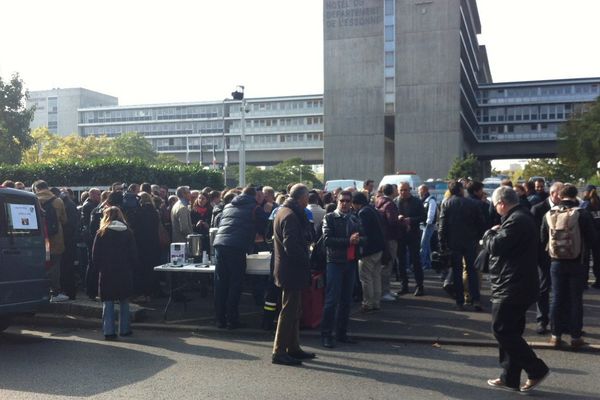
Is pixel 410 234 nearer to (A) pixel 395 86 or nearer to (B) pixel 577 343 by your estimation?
(B) pixel 577 343

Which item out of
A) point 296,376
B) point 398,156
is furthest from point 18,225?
point 398,156

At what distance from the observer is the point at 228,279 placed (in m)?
8.98

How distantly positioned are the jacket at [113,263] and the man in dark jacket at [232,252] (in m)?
1.26

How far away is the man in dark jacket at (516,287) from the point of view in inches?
232

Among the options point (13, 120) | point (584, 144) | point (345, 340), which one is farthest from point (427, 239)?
point (13, 120)

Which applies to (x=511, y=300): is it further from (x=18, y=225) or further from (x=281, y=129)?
(x=281, y=129)

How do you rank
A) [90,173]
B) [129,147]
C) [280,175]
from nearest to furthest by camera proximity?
[90,173] → [280,175] → [129,147]

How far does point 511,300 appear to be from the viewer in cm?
589

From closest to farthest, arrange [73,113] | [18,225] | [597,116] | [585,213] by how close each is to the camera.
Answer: [585,213]
[18,225]
[597,116]
[73,113]

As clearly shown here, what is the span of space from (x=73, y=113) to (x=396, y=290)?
128 m

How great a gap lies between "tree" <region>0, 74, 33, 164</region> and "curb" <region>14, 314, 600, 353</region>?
1943 inches

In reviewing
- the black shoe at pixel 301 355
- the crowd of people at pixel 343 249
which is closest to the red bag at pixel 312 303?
the crowd of people at pixel 343 249

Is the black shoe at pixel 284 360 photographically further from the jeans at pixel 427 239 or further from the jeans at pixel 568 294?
the jeans at pixel 427 239

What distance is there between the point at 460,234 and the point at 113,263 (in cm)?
530
